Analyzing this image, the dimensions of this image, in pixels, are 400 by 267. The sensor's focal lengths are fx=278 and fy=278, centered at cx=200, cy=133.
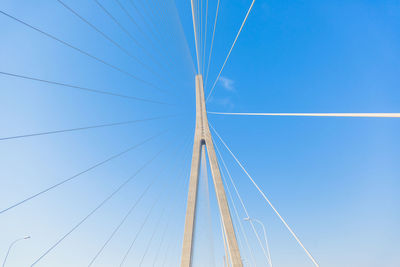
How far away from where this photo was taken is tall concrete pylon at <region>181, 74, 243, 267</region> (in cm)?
1186

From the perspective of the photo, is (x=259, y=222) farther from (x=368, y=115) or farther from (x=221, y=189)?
(x=368, y=115)

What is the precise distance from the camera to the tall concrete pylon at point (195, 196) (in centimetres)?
1186

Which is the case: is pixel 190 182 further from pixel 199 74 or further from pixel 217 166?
pixel 199 74

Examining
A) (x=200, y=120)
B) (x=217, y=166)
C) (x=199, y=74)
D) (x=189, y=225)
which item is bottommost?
(x=189, y=225)

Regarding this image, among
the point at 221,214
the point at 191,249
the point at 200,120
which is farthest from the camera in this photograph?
the point at 200,120

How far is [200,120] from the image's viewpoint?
16625 millimetres

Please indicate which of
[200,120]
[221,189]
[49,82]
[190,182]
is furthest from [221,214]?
[49,82]

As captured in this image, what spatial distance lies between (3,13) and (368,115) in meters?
5.36

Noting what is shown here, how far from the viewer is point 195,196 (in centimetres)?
1303

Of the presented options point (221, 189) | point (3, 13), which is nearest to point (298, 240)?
point (221, 189)

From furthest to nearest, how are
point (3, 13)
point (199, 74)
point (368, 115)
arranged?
point (199, 74), point (3, 13), point (368, 115)

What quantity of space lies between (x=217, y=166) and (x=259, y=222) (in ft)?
32.5

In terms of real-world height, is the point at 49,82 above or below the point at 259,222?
above

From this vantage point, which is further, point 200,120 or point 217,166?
point 200,120
